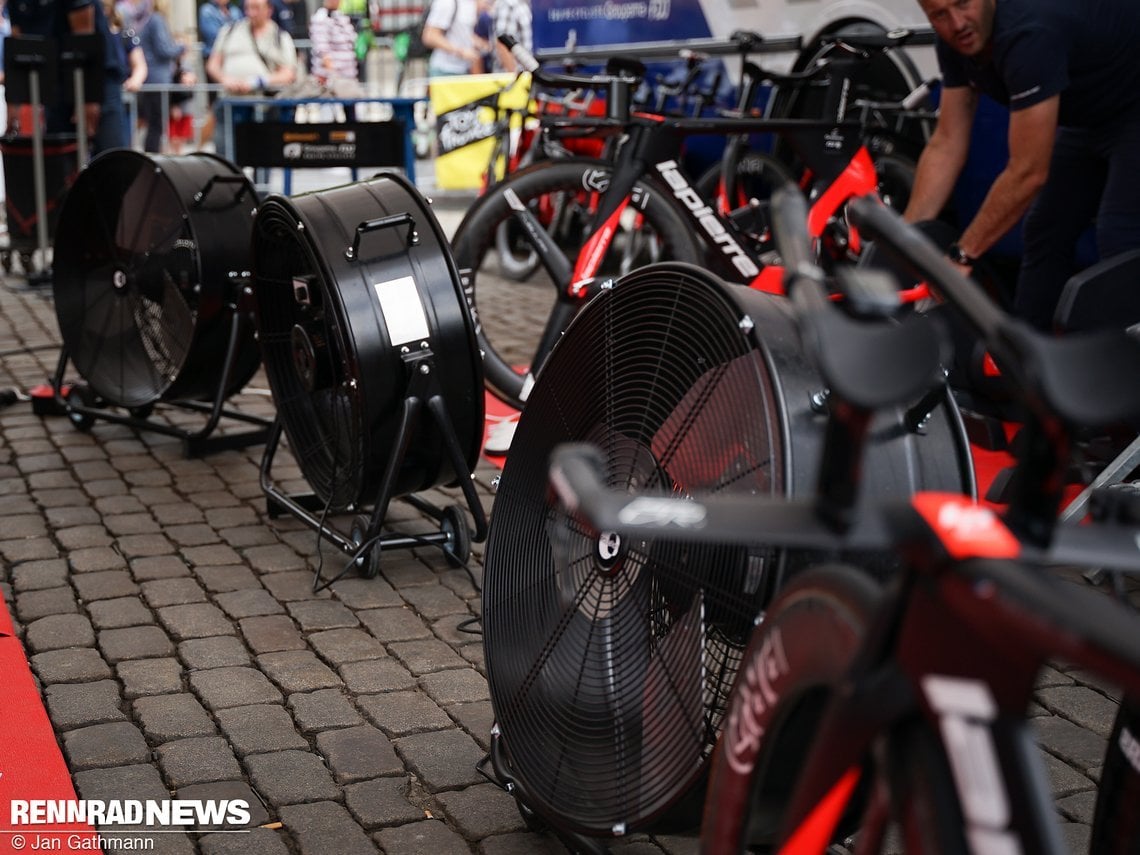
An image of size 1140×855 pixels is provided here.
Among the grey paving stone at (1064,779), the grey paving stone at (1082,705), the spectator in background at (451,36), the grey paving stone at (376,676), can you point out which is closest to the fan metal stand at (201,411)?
the grey paving stone at (376,676)

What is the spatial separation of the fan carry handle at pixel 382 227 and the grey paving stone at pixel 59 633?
1284 mm

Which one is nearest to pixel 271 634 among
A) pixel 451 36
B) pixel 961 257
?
pixel 961 257

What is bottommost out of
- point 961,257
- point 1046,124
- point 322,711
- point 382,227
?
point 322,711

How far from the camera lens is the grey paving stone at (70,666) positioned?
3.54m

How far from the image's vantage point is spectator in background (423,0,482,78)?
11758mm

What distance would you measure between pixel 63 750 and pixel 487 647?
1.08 meters

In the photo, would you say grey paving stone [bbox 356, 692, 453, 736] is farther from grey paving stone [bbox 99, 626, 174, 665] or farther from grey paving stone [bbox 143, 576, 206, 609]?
grey paving stone [bbox 143, 576, 206, 609]

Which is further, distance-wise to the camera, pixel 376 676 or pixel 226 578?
pixel 226 578

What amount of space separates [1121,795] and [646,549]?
860mm

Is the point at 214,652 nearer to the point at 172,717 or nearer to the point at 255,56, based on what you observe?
the point at 172,717

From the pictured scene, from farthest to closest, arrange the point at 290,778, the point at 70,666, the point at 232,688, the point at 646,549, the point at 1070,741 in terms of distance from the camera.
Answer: the point at 70,666, the point at 232,688, the point at 1070,741, the point at 290,778, the point at 646,549

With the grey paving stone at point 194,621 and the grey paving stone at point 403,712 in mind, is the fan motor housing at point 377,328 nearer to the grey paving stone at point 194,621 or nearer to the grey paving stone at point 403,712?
the grey paving stone at point 194,621

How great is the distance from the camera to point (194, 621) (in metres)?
3.93

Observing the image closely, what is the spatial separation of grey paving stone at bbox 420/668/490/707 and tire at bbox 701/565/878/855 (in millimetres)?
1811
